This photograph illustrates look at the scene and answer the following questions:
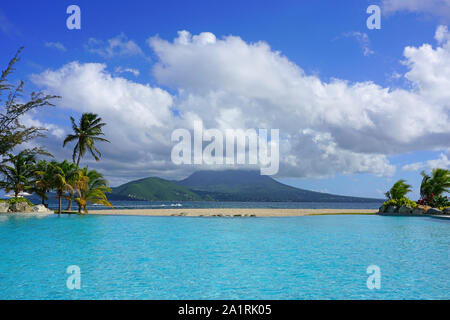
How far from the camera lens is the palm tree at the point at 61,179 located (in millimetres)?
30656

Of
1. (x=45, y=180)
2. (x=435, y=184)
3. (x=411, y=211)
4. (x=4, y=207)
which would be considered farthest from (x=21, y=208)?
(x=435, y=184)

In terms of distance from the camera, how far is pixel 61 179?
3048 centimetres

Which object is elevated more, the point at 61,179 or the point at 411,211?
the point at 61,179


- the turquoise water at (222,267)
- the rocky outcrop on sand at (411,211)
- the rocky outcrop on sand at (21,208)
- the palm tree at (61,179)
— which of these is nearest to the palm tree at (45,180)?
the palm tree at (61,179)

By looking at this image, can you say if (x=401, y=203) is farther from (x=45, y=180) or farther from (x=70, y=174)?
(x=45, y=180)

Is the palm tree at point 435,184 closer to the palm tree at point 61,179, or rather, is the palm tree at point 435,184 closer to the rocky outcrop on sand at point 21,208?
the palm tree at point 61,179

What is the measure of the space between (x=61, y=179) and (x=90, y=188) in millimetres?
3365

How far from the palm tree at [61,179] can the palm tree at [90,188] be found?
1109mm

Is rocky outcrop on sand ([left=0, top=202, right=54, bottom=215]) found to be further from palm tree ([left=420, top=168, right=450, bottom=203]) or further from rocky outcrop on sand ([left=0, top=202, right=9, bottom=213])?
palm tree ([left=420, top=168, right=450, bottom=203])

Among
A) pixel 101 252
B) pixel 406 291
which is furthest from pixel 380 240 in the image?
pixel 101 252

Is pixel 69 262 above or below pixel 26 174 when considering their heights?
below
